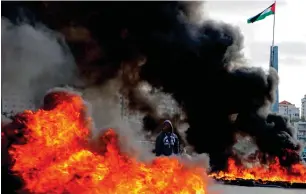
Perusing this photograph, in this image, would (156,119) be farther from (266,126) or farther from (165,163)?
(165,163)

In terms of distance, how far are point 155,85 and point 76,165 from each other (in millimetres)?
7365

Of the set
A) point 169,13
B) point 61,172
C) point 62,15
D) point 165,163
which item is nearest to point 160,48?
point 169,13

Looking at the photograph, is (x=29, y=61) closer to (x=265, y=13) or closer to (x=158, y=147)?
(x=158, y=147)

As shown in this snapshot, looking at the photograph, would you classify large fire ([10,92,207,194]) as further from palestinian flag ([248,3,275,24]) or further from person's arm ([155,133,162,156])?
palestinian flag ([248,3,275,24])

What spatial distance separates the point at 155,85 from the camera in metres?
22.8

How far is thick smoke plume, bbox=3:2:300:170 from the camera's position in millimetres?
19969

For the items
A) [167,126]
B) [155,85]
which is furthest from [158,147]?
[167,126]

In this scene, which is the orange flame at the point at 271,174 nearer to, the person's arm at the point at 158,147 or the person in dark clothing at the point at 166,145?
the person in dark clothing at the point at 166,145

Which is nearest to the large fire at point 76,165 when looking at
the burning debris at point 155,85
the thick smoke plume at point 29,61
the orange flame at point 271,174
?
the burning debris at point 155,85

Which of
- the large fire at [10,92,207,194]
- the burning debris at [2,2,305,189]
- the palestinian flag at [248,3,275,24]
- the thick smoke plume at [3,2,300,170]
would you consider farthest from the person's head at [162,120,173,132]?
the large fire at [10,92,207,194]

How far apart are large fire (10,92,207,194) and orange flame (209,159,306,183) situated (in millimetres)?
8270

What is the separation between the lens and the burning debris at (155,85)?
16.4m

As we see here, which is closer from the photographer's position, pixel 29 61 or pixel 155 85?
pixel 29 61

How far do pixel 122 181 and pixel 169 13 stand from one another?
7.72 m
